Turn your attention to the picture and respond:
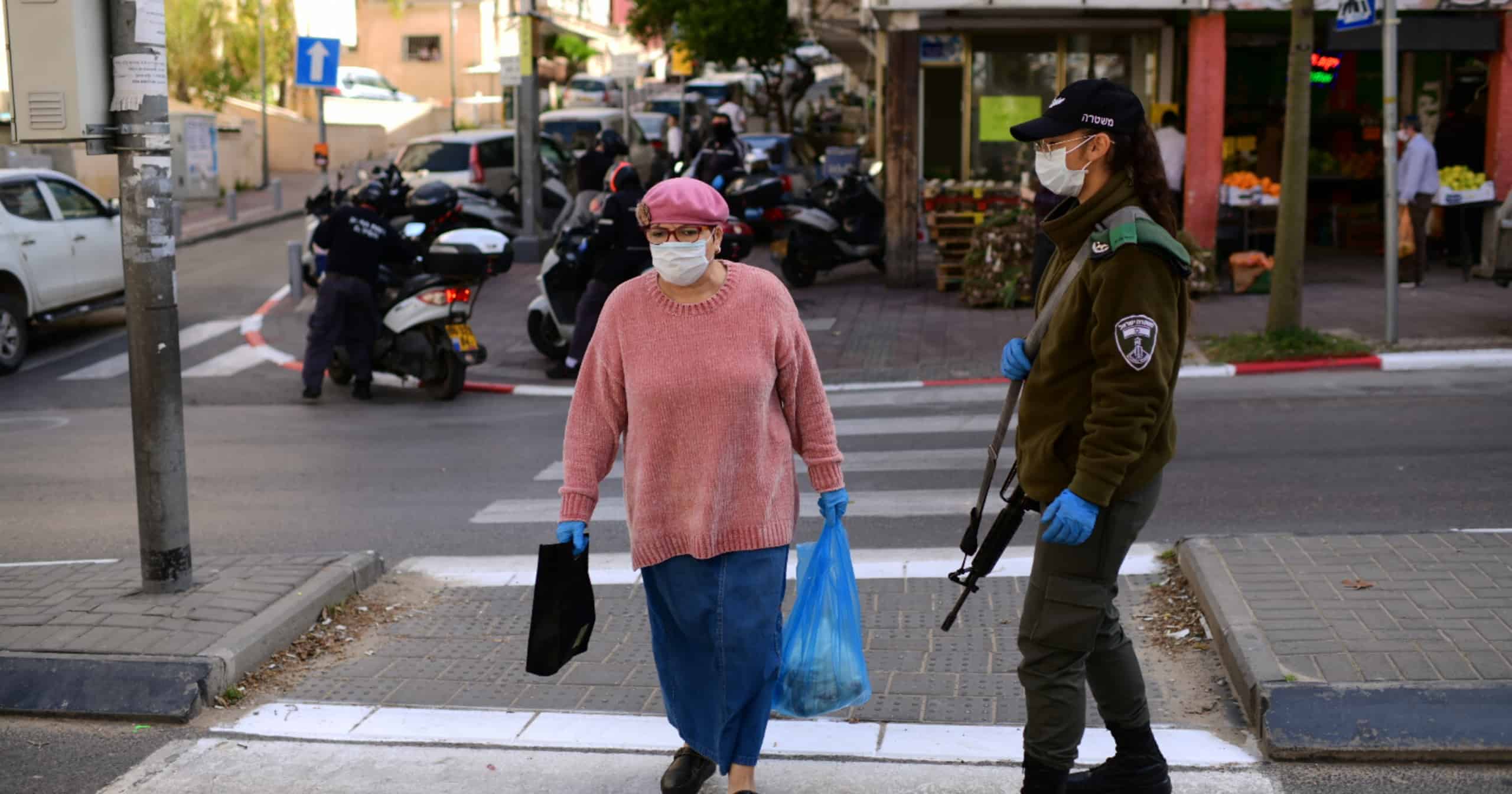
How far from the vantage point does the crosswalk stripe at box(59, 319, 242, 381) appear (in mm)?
14328

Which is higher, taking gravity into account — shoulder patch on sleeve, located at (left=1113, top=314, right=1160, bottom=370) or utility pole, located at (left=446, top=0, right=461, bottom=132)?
utility pole, located at (left=446, top=0, right=461, bottom=132)

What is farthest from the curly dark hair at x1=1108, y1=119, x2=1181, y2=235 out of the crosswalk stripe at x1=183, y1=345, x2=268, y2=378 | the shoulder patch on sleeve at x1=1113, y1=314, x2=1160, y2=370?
the crosswalk stripe at x1=183, y1=345, x2=268, y2=378

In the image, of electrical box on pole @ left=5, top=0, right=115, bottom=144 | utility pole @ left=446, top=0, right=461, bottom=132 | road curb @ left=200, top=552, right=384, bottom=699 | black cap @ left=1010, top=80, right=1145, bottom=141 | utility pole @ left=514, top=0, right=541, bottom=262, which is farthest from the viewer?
utility pole @ left=446, top=0, right=461, bottom=132

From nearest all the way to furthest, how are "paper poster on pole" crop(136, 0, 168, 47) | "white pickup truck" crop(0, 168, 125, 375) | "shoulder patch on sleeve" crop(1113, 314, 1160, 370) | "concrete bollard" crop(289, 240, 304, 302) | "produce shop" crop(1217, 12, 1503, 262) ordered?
"shoulder patch on sleeve" crop(1113, 314, 1160, 370) < "paper poster on pole" crop(136, 0, 168, 47) < "white pickup truck" crop(0, 168, 125, 375) < "produce shop" crop(1217, 12, 1503, 262) < "concrete bollard" crop(289, 240, 304, 302)

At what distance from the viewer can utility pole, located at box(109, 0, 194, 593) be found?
604 centimetres

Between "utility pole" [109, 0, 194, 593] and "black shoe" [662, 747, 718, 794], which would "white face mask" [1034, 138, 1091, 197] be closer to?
"black shoe" [662, 747, 718, 794]

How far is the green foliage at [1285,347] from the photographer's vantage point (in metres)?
12.6

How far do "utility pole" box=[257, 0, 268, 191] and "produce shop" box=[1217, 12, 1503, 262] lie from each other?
74.5ft

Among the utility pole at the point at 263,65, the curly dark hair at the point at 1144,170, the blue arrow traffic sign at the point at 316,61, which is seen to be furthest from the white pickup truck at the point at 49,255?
the utility pole at the point at 263,65

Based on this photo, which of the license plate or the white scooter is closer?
the white scooter

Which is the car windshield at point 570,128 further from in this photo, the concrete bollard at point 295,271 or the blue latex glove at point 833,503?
the blue latex glove at point 833,503

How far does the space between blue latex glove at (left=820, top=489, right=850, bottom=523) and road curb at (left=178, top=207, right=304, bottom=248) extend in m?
22.8

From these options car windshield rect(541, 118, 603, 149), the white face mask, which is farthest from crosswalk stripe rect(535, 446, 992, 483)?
car windshield rect(541, 118, 603, 149)

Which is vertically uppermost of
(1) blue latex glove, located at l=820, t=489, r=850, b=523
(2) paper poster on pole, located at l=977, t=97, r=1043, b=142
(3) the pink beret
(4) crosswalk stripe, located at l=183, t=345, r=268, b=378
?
(2) paper poster on pole, located at l=977, t=97, r=1043, b=142
